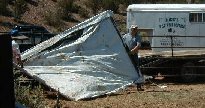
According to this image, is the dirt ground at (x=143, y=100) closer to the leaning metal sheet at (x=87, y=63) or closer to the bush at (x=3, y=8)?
the leaning metal sheet at (x=87, y=63)

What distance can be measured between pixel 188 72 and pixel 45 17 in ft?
97.3

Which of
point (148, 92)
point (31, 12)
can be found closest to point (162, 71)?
point (148, 92)

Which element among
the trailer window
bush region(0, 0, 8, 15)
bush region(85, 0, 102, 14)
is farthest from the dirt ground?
bush region(85, 0, 102, 14)

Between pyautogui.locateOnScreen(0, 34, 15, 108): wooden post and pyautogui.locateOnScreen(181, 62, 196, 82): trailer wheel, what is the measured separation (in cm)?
1256

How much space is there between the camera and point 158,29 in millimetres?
18375

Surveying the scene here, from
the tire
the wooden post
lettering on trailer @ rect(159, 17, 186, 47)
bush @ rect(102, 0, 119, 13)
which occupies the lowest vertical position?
the tire

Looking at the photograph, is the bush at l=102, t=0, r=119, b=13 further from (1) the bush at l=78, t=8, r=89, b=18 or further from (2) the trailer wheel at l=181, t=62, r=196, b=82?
(2) the trailer wheel at l=181, t=62, r=196, b=82

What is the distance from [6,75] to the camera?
133 inches

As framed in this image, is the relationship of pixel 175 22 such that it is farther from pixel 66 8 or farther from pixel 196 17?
pixel 66 8

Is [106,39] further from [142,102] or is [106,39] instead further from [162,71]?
[162,71]

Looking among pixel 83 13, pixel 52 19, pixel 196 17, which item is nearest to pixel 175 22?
pixel 196 17

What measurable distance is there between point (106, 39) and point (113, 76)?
3.18ft

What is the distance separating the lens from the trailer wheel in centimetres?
1570

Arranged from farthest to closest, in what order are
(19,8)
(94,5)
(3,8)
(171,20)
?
(94,5)
(19,8)
(3,8)
(171,20)
